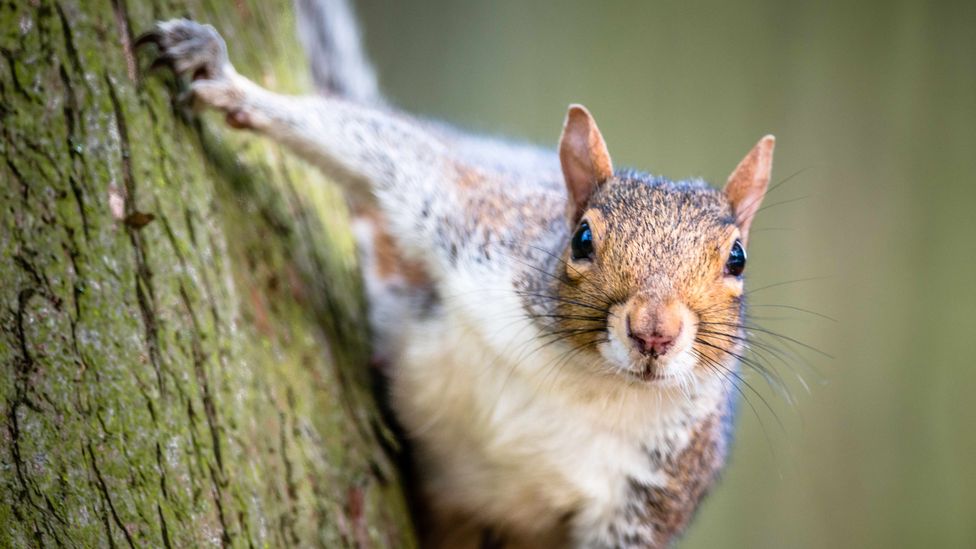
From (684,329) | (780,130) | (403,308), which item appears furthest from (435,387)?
(780,130)

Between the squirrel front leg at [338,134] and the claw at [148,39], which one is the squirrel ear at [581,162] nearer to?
the squirrel front leg at [338,134]

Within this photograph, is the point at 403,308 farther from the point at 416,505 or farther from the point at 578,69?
the point at 578,69

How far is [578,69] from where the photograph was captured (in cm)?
546

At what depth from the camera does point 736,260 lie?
2.00 meters

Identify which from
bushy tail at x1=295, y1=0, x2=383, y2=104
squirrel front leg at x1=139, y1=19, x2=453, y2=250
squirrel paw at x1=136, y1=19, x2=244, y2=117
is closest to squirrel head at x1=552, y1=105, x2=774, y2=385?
squirrel front leg at x1=139, y1=19, x2=453, y2=250

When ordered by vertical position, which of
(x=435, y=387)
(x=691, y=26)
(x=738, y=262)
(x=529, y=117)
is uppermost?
(x=691, y=26)

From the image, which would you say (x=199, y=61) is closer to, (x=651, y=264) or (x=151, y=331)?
(x=151, y=331)

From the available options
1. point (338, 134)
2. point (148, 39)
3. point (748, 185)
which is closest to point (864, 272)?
point (748, 185)

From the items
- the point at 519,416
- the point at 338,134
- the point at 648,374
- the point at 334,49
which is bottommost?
the point at 519,416

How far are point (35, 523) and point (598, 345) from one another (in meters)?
1.08

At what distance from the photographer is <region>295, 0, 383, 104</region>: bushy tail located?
10.6 ft

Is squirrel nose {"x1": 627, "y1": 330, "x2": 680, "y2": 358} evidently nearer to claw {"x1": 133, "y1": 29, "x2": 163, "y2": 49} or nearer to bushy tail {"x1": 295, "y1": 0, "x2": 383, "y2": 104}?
claw {"x1": 133, "y1": 29, "x2": 163, "y2": 49}

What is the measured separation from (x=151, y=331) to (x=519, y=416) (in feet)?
2.99

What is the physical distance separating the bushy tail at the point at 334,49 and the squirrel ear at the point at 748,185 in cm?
147
